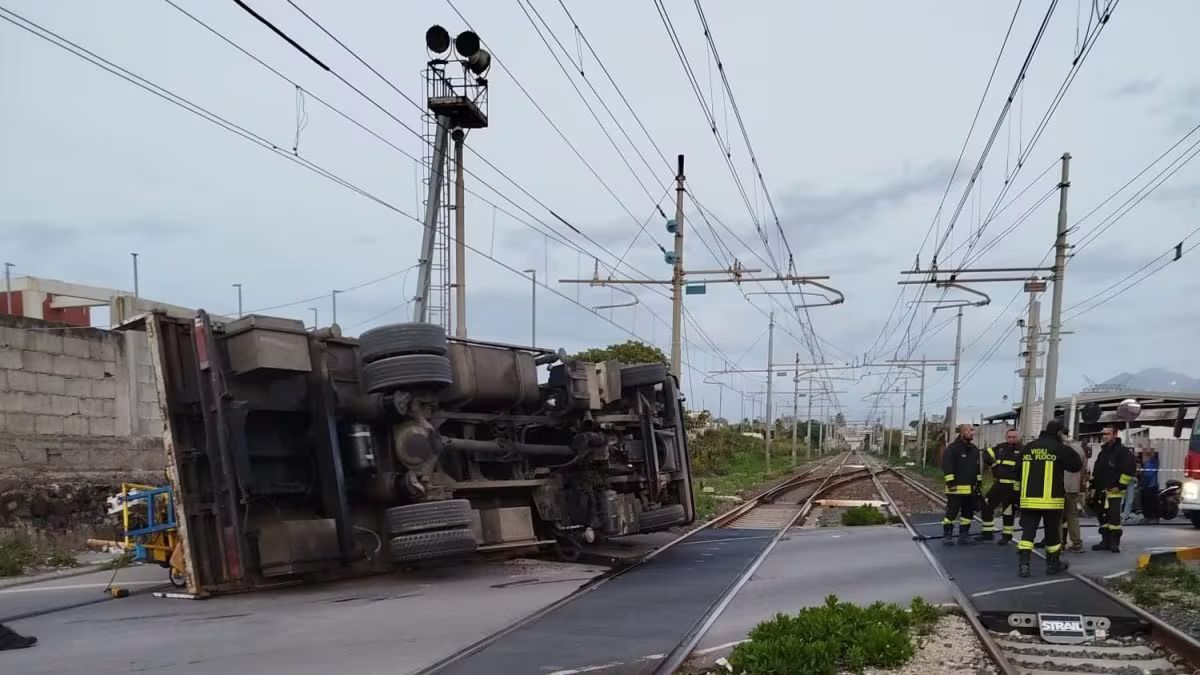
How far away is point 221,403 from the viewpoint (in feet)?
27.4

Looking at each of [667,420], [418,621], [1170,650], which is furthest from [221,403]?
[1170,650]

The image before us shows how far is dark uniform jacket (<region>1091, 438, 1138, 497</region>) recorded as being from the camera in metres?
12.0

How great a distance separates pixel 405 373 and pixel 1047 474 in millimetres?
7009

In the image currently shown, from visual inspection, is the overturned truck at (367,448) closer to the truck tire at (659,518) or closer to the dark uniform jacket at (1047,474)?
the truck tire at (659,518)

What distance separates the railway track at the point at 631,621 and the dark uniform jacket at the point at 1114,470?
14.9ft

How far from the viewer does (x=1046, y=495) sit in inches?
394

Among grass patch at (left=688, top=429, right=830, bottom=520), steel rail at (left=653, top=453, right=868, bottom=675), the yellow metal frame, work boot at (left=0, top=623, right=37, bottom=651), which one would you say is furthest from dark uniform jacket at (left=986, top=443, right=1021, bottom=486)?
work boot at (left=0, top=623, right=37, bottom=651)

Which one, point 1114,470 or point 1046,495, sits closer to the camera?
point 1046,495

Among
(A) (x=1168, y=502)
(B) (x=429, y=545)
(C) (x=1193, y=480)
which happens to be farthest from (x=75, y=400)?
(A) (x=1168, y=502)

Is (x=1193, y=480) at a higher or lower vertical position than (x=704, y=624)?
higher

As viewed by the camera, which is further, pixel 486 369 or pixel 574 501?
pixel 574 501

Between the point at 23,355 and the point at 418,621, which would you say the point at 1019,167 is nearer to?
the point at 418,621

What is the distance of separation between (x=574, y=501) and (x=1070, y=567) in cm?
600

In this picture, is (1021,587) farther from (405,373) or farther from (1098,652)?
(405,373)
